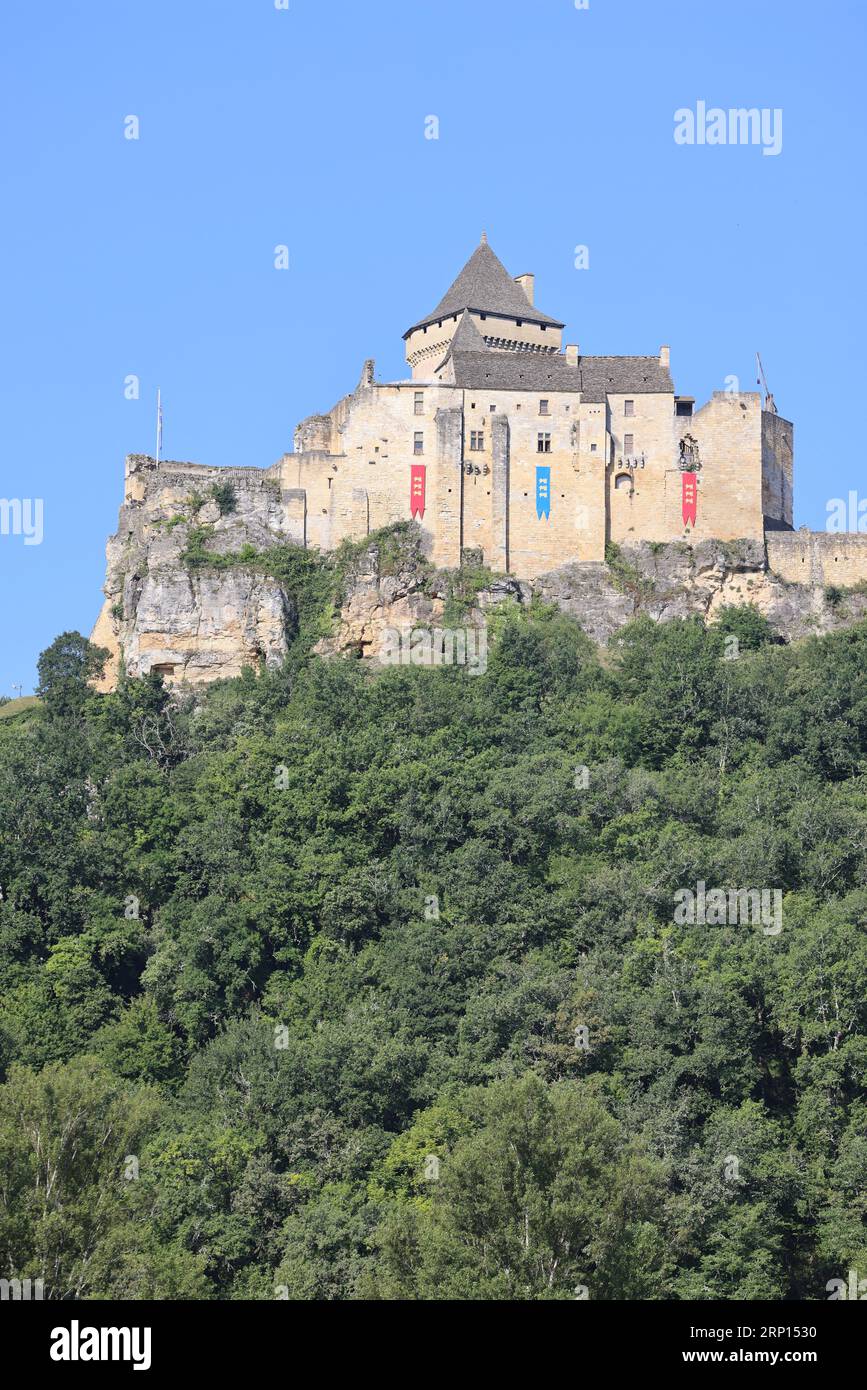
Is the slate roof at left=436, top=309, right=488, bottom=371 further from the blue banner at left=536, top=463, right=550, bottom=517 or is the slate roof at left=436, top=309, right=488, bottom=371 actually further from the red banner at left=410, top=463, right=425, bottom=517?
the blue banner at left=536, top=463, right=550, bottom=517

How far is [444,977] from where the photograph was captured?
51062mm

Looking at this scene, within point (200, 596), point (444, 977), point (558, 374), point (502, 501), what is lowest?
point (444, 977)

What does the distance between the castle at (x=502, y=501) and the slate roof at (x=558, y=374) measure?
2.4 inches

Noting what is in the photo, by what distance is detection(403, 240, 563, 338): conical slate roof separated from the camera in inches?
2923

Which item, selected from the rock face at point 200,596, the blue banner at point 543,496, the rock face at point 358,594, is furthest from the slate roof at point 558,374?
the rock face at point 200,596

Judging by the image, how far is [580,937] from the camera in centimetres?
5247

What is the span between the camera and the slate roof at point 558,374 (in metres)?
69.4

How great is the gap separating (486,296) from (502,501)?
998 cm

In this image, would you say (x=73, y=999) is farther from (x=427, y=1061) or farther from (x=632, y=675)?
(x=632, y=675)

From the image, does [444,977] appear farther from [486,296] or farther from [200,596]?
[486,296]

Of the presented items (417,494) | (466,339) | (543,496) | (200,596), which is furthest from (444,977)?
(466,339)

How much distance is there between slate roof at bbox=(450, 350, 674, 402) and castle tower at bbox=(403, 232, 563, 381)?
2323 mm

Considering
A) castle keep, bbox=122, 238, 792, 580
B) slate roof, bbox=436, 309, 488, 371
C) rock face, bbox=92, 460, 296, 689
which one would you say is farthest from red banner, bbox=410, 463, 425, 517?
slate roof, bbox=436, 309, 488, 371

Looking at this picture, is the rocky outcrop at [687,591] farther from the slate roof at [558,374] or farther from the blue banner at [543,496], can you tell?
the slate roof at [558,374]
